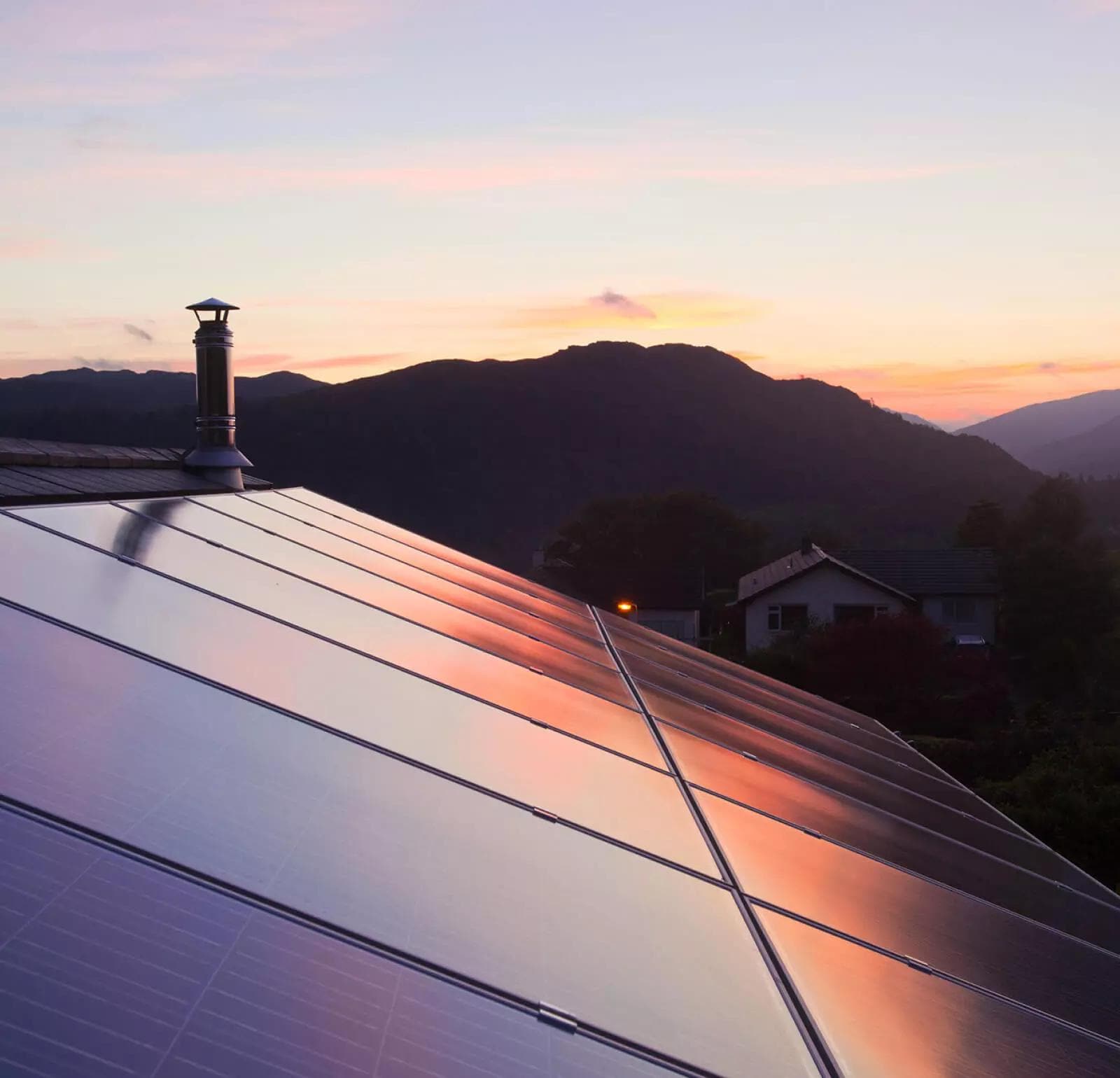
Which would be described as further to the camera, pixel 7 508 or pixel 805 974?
pixel 7 508

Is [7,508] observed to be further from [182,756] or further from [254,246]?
[254,246]

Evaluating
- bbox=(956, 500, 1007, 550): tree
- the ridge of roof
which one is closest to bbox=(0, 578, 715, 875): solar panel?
the ridge of roof

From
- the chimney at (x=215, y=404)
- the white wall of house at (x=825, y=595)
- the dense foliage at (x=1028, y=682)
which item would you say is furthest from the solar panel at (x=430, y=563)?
the white wall of house at (x=825, y=595)

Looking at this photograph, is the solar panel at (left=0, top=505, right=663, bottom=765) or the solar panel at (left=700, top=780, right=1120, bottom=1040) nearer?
the solar panel at (left=700, top=780, right=1120, bottom=1040)

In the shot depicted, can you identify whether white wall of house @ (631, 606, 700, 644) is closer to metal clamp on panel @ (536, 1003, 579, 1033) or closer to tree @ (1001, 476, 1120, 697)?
tree @ (1001, 476, 1120, 697)

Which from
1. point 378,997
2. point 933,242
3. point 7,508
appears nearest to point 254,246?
point 933,242

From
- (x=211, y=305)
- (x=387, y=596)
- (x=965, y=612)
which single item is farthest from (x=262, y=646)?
(x=965, y=612)
